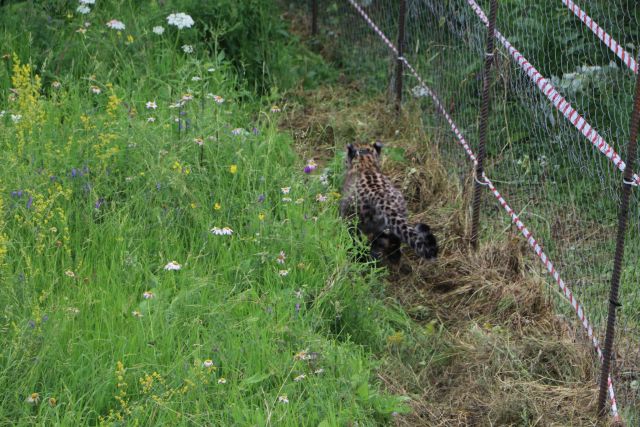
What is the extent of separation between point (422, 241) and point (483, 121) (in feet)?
3.40

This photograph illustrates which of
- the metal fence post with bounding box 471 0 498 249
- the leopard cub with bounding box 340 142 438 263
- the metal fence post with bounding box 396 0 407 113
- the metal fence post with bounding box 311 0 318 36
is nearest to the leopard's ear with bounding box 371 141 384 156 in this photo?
the leopard cub with bounding box 340 142 438 263

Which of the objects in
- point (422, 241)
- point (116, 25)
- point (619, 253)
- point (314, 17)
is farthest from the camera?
point (314, 17)

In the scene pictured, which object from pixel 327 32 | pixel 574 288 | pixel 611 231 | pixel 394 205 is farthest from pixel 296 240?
pixel 327 32

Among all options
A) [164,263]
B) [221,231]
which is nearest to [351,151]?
[221,231]

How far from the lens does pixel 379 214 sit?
22.2 ft

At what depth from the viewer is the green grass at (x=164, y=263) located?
489 centimetres

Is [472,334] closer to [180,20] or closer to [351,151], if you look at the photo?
[351,151]

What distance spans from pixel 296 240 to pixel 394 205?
0.83m

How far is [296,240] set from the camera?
634cm

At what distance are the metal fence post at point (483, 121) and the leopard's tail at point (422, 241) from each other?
73 cm

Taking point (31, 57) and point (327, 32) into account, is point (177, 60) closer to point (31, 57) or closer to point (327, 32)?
point (31, 57)

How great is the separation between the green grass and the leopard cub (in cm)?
21

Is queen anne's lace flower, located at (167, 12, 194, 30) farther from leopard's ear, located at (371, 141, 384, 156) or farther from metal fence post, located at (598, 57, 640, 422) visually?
metal fence post, located at (598, 57, 640, 422)

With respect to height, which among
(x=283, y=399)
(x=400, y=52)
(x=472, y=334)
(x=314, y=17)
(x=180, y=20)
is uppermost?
(x=180, y=20)
